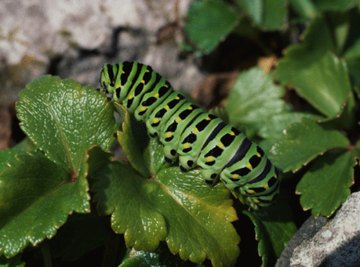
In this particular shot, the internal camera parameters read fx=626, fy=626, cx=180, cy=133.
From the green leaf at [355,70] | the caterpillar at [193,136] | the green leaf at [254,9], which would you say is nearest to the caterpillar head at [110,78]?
the caterpillar at [193,136]

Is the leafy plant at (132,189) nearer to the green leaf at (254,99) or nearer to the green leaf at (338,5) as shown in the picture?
the green leaf at (254,99)

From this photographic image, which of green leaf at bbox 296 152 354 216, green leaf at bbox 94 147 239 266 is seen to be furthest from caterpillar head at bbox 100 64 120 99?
green leaf at bbox 296 152 354 216

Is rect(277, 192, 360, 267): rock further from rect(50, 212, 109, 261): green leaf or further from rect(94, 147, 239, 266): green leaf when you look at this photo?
rect(50, 212, 109, 261): green leaf

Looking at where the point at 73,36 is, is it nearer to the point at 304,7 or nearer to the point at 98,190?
the point at 304,7

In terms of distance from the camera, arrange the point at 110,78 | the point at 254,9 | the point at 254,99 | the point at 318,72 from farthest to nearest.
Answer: the point at 254,9 → the point at 254,99 → the point at 318,72 → the point at 110,78

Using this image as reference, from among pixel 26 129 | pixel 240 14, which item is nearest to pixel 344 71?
pixel 240 14

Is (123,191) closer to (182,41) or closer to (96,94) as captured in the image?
(96,94)

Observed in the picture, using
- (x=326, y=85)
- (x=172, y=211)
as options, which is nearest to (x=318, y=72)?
(x=326, y=85)
